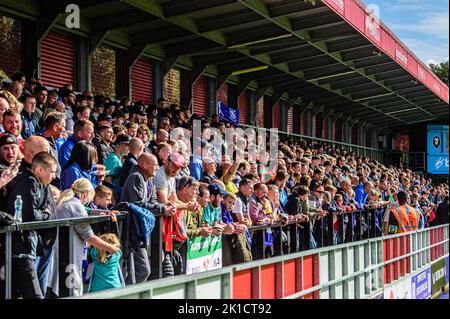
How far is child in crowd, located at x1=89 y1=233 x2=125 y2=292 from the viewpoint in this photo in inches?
269

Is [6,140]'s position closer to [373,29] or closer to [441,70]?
[373,29]

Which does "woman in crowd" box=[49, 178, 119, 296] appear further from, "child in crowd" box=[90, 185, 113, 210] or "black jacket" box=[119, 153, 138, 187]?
"black jacket" box=[119, 153, 138, 187]

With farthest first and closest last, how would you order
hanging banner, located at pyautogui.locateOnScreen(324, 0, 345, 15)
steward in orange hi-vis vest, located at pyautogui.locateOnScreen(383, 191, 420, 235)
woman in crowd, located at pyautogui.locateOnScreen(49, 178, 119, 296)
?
hanging banner, located at pyautogui.locateOnScreen(324, 0, 345, 15), steward in orange hi-vis vest, located at pyautogui.locateOnScreen(383, 191, 420, 235), woman in crowd, located at pyautogui.locateOnScreen(49, 178, 119, 296)

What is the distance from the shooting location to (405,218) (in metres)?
16.2

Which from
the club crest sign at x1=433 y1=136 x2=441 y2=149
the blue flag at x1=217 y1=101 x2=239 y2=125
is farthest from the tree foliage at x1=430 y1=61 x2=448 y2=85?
the blue flag at x1=217 y1=101 x2=239 y2=125

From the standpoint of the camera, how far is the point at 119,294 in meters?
5.20

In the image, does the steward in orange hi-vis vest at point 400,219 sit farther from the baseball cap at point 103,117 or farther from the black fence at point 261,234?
the baseball cap at point 103,117

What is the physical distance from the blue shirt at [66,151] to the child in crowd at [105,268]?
68.7 inches

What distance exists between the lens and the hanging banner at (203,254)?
8273 mm

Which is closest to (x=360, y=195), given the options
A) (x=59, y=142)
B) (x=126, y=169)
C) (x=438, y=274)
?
(x=438, y=274)

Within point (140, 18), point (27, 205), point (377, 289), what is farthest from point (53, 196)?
point (140, 18)

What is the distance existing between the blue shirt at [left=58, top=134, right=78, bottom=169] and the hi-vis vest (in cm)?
891

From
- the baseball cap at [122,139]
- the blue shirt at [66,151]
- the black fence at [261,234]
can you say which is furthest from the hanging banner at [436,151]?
the blue shirt at [66,151]
